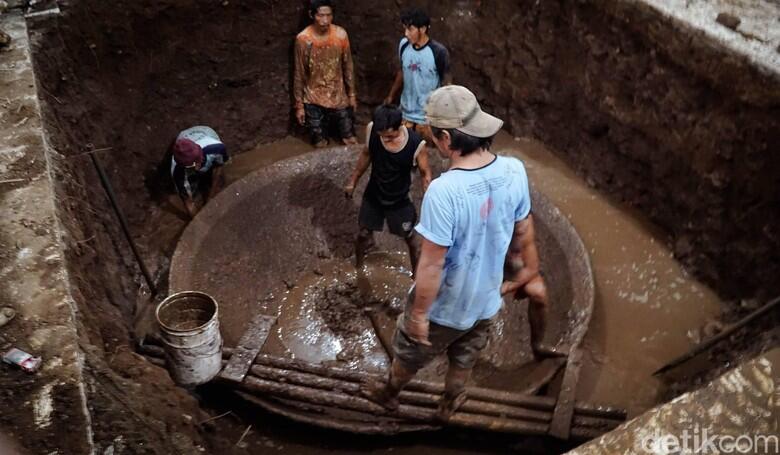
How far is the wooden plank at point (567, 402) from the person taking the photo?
299 cm

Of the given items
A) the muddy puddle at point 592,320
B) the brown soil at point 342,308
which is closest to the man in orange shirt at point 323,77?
the muddy puddle at point 592,320

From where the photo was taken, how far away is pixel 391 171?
143 inches

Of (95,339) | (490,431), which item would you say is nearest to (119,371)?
(95,339)

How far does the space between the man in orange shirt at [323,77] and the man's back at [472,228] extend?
9.22 feet

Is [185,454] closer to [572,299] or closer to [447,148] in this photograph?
[447,148]

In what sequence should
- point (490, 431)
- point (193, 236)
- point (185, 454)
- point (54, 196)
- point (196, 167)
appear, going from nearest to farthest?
point (185, 454) < point (54, 196) < point (490, 431) < point (193, 236) < point (196, 167)

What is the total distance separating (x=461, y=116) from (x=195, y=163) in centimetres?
247

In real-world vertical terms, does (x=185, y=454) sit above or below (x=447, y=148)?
below

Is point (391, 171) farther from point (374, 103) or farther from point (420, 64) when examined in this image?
point (374, 103)

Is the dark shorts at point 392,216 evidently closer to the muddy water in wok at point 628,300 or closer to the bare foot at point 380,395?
the bare foot at point 380,395

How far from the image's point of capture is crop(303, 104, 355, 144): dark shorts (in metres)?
5.15

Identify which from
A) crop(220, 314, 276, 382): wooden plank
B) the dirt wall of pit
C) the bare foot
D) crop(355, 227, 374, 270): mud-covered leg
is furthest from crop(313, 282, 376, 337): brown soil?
the dirt wall of pit

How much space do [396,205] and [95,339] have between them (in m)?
1.92

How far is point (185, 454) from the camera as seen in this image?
227 centimetres
